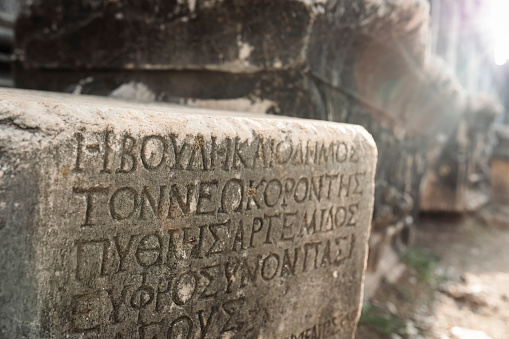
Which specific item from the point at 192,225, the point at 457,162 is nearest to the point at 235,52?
the point at 192,225

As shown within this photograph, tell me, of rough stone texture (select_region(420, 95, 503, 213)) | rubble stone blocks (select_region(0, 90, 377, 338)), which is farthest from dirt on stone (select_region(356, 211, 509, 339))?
rubble stone blocks (select_region(0, 90, 377, 338))

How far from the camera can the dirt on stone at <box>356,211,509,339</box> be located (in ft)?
6.86

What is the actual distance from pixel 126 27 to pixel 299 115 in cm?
75

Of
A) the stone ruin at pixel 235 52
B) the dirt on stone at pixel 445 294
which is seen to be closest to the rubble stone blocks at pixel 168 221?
the stone ruin at pixel 235 52

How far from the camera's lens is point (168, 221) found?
0.89m

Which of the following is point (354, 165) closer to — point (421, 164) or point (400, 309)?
point (400, 309)

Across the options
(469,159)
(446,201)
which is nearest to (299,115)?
(446,201)

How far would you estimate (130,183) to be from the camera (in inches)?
33.0

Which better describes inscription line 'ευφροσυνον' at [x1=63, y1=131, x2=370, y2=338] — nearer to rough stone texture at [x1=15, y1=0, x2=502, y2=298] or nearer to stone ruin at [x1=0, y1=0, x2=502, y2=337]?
stone ruin at [x1=0, y1=0, x2=502, y2=337]

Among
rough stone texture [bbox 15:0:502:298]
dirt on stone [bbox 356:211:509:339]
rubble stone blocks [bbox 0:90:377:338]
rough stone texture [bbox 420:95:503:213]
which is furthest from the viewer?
rough stone texture [bbox 420:95:503:213]

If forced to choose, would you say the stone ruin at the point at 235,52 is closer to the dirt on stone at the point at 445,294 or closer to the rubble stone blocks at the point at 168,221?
the rubble stone blocks at the point at 168,221

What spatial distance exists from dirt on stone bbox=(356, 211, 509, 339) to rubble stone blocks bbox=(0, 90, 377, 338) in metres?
0.99

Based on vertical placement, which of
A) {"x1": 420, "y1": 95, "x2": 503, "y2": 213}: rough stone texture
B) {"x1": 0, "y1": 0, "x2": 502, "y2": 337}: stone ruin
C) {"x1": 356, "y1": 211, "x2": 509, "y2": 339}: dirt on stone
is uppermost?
{"x1": 0, "y1": 0, "x2": 502, "y2": 337}: stone ruin

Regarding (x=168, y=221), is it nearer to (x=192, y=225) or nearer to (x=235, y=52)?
(x=192, y=225)
